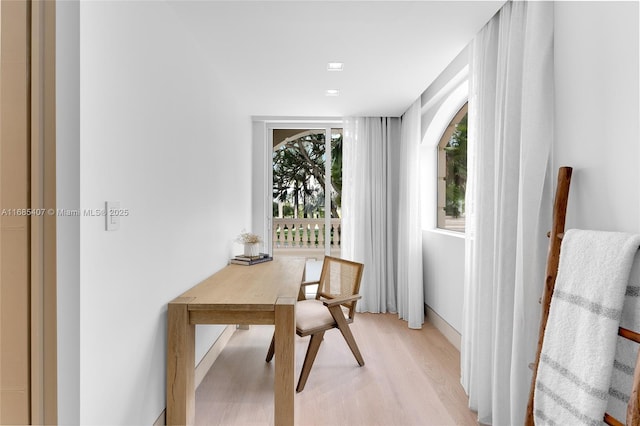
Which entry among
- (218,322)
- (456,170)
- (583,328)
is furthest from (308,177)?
(583,328)

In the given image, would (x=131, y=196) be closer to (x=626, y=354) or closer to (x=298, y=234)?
(x=626, y=354)

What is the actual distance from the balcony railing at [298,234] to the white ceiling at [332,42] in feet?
7.03

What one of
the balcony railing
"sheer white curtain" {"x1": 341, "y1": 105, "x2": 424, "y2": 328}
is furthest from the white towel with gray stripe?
the balcony railing

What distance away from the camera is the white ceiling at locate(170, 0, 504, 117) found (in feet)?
6.51

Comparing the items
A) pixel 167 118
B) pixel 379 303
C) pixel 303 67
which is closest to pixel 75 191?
pixel 167 118

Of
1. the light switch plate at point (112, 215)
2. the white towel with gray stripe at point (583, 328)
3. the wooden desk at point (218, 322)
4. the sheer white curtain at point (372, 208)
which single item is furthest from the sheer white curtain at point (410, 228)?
the light switch plate at point (112, 215)

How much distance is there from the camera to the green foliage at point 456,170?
3.36m

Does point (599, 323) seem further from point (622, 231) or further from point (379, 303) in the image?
point (379, 303)

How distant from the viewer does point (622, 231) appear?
4.41ft

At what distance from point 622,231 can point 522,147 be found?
0.57 meters

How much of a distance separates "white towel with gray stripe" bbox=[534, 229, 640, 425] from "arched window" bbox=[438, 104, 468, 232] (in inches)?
81.0

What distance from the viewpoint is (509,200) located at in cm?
186

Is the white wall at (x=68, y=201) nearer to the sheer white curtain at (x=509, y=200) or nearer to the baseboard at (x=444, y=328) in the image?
the sheer white curtain at (x=509, y=200)

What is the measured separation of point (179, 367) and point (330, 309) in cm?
107
